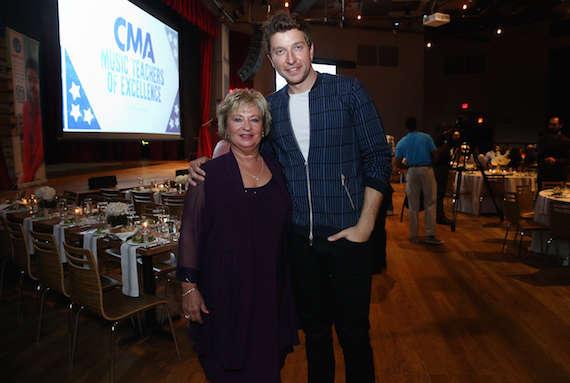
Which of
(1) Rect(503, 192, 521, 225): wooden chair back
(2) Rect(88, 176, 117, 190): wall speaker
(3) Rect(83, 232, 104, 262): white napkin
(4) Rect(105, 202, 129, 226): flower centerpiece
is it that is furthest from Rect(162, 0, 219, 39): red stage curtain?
(1) Rect(503, 192, 521, 225): wooden chair back

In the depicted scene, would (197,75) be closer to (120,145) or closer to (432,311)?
(120,145)

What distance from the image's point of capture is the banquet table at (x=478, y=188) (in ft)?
Answer: 22.7

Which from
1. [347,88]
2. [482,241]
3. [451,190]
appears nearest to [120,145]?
[451,190]

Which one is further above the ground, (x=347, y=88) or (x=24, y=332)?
(x=347, y=88)

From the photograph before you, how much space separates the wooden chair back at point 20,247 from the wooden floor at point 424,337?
0.45 metres

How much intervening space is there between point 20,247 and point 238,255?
101 inches

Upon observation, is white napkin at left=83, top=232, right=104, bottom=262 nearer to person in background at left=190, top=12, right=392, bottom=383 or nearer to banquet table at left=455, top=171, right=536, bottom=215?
person in background at left=190, top=12, right=392, bottom=383

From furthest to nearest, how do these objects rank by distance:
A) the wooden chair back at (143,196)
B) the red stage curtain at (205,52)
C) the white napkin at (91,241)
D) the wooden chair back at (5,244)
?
the red stage curtain at (205,52), the wooden chair back at (143,196), the wooden chair back at (5,244), the white napkin at (91,241)

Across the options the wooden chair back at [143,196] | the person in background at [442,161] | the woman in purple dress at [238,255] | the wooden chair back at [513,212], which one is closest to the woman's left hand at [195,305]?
the woman in purple dress at [238,255]

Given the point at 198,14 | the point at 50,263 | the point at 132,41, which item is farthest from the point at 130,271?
the point at 198,14

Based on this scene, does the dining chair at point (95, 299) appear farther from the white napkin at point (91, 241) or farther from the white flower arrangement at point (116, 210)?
the white flower arrangement at point (116, 210)

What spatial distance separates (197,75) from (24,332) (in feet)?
34.6

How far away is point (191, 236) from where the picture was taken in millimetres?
1470

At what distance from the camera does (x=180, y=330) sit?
2.95m
